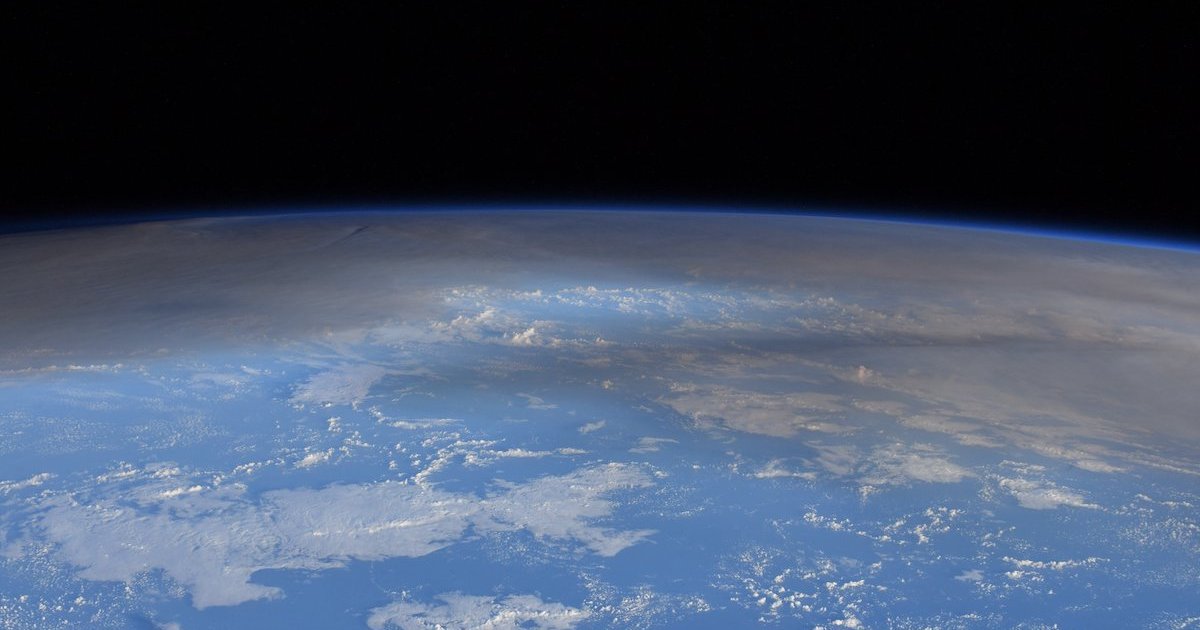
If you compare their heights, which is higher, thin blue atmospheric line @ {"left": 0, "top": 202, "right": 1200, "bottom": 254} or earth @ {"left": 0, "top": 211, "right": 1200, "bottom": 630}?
thin blue atmospheric line @ {"left": 0, "top": 202, "right": 1200, "bottom": 254}

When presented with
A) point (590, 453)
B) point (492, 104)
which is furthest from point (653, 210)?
point (590, 453)

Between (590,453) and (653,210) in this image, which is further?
(653,210)

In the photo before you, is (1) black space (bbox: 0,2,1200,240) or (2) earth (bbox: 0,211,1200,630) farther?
(1) black space (bbox: 0,2,1200,240)

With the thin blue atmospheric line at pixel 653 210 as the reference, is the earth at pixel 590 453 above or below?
below

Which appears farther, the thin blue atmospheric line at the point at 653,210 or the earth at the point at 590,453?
the thin blue atmospheric line at the point at 653,210

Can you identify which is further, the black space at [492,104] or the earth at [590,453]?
the black space at [492,104]

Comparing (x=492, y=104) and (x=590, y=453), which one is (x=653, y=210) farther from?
(x=590, y=453)

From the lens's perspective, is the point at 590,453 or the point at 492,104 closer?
the point at 590,453

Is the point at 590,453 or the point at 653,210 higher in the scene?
the point at 653,210

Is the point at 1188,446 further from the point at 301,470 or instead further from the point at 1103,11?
the point at 1103,11
